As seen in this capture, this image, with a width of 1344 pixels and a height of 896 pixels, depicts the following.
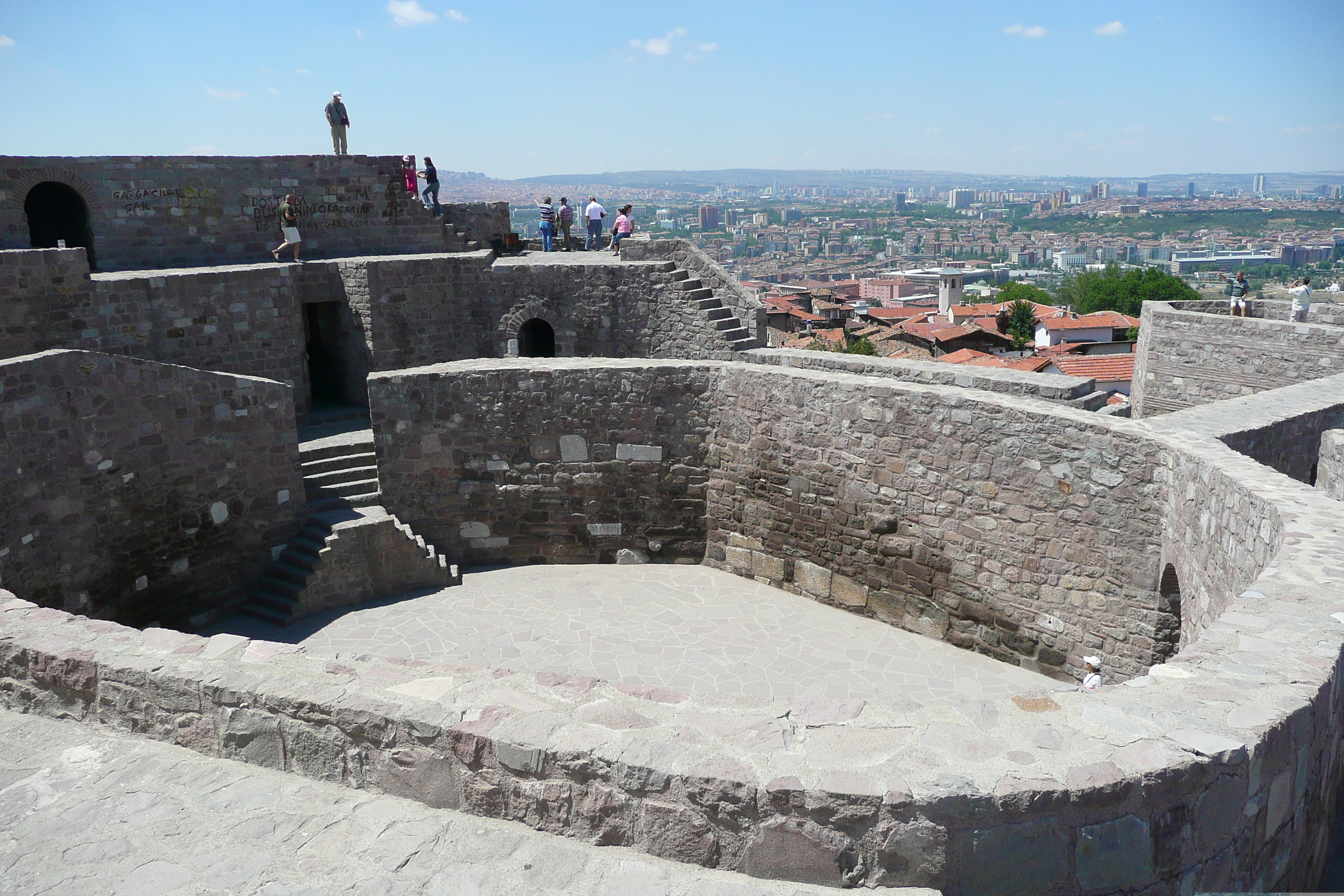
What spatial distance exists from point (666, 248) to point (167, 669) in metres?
11.4

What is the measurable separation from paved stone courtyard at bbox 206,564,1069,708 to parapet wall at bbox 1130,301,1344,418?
5540 mm

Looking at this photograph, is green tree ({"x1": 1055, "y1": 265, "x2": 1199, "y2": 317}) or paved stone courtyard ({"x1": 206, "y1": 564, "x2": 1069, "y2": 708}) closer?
paved stone courtyard ({"x1": 206, "y1": 564, "x2": 1069, "y2": 708})

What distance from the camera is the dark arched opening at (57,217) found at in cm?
1311

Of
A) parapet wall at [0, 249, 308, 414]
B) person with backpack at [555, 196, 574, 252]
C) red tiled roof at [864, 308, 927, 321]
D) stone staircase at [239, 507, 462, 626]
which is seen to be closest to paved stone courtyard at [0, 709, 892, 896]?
stone staircase at [239, 507, 462, 626]

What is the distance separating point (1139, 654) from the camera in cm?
693

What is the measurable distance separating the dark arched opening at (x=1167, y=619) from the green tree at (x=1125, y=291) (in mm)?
48228

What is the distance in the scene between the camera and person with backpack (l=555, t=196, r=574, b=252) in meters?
18.6

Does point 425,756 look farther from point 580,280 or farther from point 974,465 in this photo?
point 580,280

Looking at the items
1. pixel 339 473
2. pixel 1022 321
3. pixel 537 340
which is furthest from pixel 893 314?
pixel 339 473

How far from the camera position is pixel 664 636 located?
862 centimetres

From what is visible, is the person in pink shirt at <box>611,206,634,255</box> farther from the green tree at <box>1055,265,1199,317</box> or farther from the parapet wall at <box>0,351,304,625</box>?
the green tree at <box>1055,265,1199,317</box>

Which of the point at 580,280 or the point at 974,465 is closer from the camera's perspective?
the point at 974,465

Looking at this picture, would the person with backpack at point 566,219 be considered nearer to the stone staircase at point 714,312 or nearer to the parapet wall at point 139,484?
the stone staircase at point 714,312

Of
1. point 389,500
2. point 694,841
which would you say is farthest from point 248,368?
point 694,841
